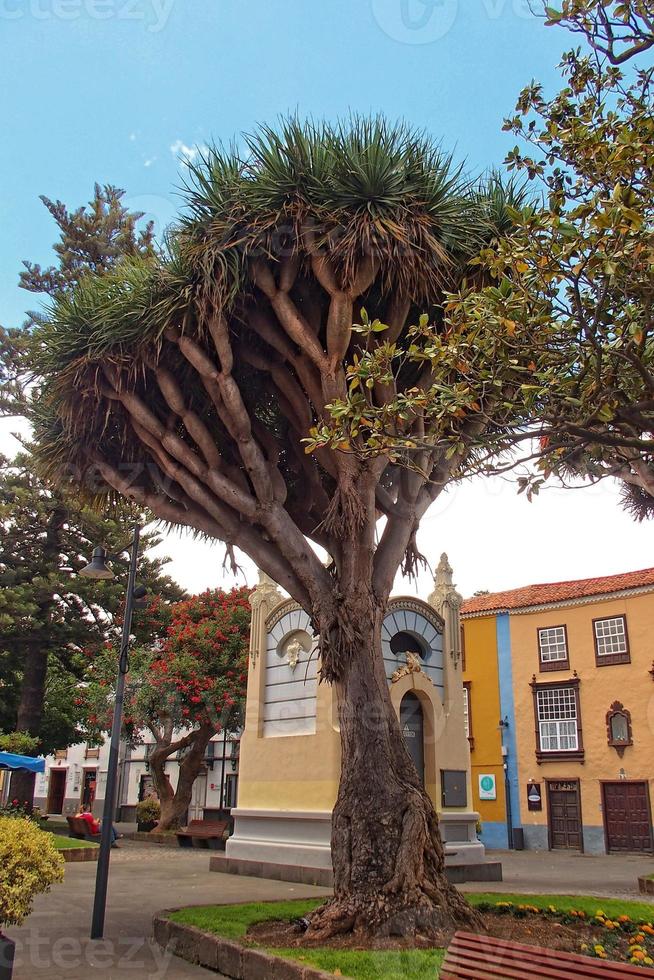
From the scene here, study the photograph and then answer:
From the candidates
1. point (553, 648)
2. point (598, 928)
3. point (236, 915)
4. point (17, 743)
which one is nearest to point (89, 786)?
point (17, 743)

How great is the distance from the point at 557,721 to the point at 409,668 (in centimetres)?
1438

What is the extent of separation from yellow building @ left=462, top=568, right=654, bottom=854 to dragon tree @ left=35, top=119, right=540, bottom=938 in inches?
710

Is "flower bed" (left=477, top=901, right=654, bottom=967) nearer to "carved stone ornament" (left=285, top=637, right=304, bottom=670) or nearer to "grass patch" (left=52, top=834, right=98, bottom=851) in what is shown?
"carved stone ornament" (left=285, top=637, right=304, bottom=670)

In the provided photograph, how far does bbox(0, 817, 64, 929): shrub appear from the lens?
21.3ft

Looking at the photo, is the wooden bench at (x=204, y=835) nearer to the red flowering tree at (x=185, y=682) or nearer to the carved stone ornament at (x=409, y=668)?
the red flowering tree at (x=185, y=682)

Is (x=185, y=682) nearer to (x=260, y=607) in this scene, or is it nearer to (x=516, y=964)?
(x=260, y=607)

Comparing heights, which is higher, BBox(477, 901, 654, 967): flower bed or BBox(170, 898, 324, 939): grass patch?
BBox(477, 901, 654, 967): flower bed

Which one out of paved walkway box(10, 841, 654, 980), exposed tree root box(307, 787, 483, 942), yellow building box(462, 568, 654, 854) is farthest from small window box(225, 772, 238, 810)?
exposed tree root box(307, 787, 483, 942)

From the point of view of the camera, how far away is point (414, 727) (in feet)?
54.2

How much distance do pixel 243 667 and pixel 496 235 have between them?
728 inches

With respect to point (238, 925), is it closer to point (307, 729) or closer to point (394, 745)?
point (394, 745)

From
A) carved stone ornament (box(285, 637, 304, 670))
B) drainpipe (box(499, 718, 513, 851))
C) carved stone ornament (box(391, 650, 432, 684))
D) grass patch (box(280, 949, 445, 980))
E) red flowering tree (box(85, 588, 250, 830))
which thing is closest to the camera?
grass patch (box(280, 949, 445, 980))

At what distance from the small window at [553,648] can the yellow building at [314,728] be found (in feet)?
41.3

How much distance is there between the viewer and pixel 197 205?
10.2m
